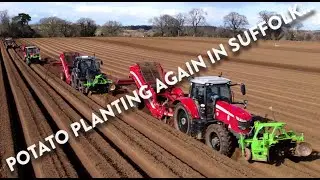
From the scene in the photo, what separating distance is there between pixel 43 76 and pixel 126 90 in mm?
7569

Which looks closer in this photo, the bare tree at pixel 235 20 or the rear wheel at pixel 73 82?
the rear wheel at pixel 73 82

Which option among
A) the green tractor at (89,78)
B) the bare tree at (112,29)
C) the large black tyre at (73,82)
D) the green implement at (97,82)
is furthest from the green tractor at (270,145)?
the bare tree at (112,29)

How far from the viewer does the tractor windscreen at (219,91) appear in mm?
9961

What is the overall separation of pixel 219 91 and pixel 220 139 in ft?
4.88

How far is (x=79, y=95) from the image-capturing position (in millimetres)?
16484

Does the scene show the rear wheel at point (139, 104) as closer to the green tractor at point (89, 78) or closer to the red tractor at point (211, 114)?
the red tractor at point (211, 114)

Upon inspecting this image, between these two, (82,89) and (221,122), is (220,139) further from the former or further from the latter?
(82,89)

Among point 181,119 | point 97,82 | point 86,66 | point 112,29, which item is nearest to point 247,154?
point 181,119

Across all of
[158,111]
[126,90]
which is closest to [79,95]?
[126,90]

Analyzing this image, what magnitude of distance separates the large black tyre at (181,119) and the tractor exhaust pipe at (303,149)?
9.37 feet

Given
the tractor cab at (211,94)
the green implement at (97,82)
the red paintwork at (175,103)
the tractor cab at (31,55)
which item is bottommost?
the tractor cab at (31,55)

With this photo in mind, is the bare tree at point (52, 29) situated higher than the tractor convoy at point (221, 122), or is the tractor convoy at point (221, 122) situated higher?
the tractor convoy at point (221, 122)

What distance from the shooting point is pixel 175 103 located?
11484 mm

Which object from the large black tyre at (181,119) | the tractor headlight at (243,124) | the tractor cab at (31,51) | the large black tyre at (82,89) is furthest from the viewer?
the tractor cab at (31,51)
